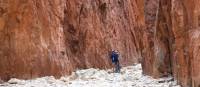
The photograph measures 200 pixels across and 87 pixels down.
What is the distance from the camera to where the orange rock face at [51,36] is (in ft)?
90.5

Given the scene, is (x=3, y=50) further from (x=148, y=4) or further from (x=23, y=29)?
(x=148, y=4)

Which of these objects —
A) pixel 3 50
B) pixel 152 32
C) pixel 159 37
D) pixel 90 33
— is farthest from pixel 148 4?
pixel 90 33

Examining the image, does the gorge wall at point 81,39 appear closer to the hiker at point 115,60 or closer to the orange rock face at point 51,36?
the orange rock face at point 51,36

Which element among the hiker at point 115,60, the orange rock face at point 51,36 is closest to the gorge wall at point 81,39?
the orange rock face at point 51,36

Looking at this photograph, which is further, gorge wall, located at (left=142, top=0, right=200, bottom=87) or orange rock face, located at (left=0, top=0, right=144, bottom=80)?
orange rock face, located at (left=0, top=0, right=144, bottom=80)

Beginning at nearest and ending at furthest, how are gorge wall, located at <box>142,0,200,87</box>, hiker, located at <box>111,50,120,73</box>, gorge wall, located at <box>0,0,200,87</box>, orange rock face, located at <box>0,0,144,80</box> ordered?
gorge wall, located at <box>142,0,200,87</box>, gorge wall, located at <box>0,0,200,87</box>, orange rock face, located at <box>0,0,144,80</box>, hiker, located at <box>111,50,120,73</box>

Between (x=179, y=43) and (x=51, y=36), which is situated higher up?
(x=179, y=43)

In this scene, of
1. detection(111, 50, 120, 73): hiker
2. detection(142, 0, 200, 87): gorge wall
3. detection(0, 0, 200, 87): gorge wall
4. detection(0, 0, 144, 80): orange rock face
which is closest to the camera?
detection(142, 0, 200, 87): gorge wall

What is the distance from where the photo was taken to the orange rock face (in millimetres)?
27594

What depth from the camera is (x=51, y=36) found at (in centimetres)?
3016

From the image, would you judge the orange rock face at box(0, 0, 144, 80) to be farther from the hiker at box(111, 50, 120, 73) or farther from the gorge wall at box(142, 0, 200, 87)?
the gorge wall at box(142, 0, 200, 87)

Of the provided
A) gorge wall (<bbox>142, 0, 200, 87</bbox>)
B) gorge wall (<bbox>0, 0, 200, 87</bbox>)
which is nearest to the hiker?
gorge wall (<bbox>0, 0, 200, 87</bbox>)

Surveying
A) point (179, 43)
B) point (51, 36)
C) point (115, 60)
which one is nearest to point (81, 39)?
point (115, 60)

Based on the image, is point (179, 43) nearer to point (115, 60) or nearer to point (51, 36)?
point (51, 36)
